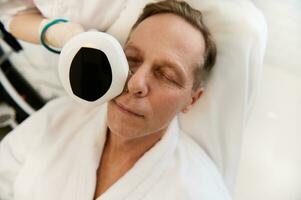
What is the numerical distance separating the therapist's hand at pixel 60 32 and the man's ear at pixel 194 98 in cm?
36

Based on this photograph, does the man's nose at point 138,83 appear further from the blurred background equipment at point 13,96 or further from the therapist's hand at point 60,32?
the blurred background equipment at point 13,96

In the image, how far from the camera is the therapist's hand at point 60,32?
1122 millimetres

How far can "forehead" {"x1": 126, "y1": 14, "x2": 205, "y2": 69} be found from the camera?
39.4 inches

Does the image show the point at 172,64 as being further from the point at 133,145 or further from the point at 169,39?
the point at 133,145

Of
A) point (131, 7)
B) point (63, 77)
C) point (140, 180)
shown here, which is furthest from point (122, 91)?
point (131, 7)

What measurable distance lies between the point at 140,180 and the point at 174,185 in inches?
3.6

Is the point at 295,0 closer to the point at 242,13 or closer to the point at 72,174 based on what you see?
the point at 242,13

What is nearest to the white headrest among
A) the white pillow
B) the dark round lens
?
the white pillow

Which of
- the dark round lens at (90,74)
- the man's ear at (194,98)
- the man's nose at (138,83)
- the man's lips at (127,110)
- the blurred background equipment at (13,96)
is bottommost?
the blurred background equipment at (13,96)

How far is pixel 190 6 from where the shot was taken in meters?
1.15

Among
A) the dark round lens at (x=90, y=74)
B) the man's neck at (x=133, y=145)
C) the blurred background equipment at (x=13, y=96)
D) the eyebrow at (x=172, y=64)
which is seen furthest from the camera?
the blurred background equipment at (x=13, y=96)

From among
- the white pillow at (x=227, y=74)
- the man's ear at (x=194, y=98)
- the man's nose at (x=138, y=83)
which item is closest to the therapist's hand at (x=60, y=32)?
the white pillow at (x=227, y=74)

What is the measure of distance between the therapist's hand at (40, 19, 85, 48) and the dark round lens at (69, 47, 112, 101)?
237mm

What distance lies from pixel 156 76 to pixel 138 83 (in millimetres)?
82
